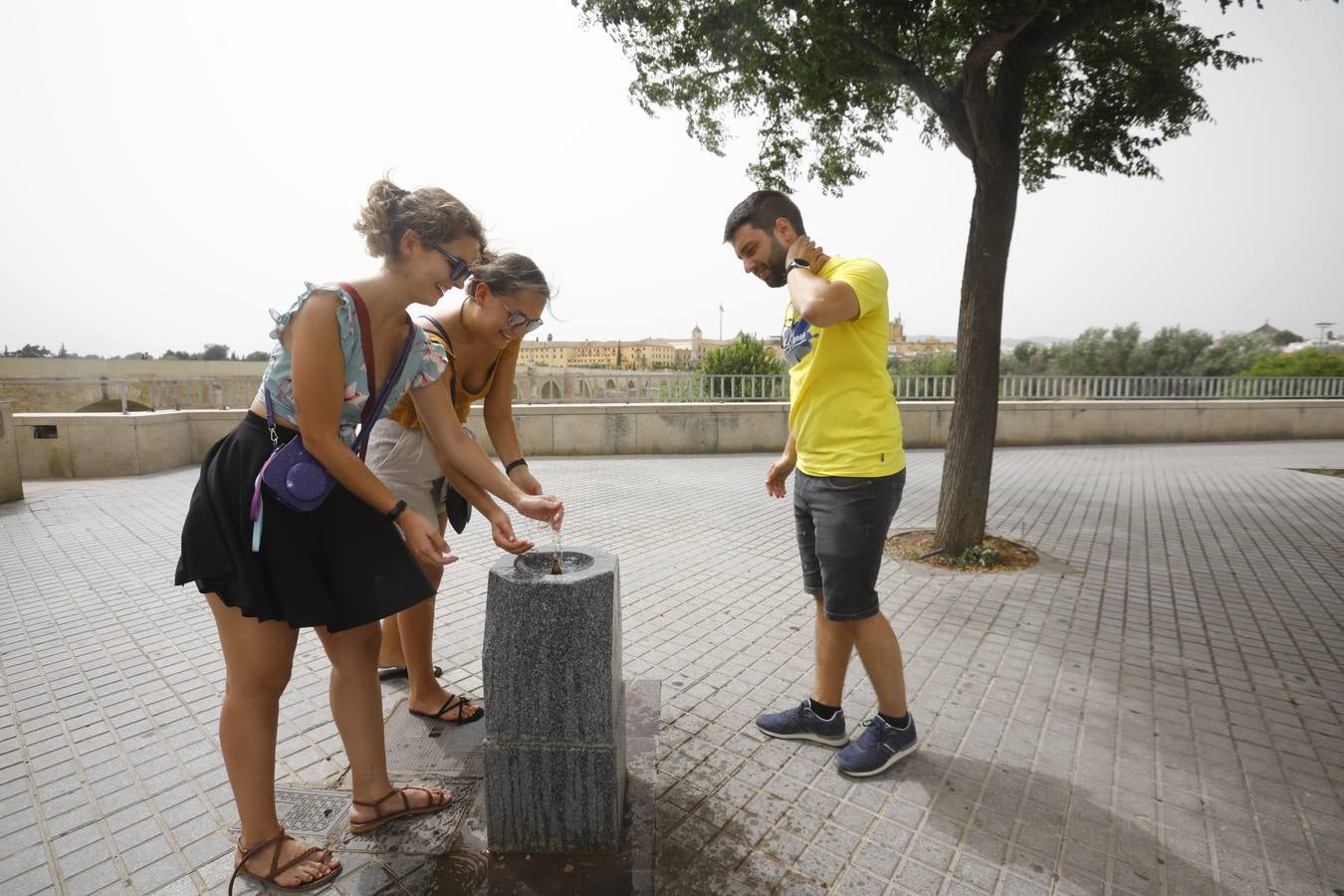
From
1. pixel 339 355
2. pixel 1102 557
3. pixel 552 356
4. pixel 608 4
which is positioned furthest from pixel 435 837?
pixel 552 356

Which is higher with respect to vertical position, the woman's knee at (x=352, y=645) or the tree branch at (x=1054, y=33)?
the tree branch at (x=1054, y=33)

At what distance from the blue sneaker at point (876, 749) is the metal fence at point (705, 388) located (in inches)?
379

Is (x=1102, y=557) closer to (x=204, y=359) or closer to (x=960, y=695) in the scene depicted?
(x=960, y=695)

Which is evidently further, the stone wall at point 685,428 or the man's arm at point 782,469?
the stone wall at point 685,428

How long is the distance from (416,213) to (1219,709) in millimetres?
3964

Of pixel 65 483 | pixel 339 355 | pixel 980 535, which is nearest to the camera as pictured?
pixel 339 355

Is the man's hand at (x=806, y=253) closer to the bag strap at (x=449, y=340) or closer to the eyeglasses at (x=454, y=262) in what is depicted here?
the eyeglasses at (x=454, y=262)

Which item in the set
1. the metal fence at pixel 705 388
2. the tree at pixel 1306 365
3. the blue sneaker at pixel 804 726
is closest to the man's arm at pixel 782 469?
the blue sneaker at pixel 804 726

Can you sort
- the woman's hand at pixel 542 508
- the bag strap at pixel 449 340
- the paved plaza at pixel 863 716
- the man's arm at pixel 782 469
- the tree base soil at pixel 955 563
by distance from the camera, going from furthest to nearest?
the tree base soil at pixel 955 563 → the man's arm at pixel 782 469 → the bag strap at pixel 449 340 → the woman's hand at pixel 542 508 → the paved plaza at pixel 863 716

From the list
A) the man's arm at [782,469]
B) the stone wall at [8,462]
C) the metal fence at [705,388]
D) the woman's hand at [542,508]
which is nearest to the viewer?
the woman's hand at [542,508]

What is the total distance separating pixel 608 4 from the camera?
6.91 metres

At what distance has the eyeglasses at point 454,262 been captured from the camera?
1.97m

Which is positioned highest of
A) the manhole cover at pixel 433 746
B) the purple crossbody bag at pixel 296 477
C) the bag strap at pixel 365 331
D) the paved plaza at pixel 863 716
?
the bag strap at pixel 365 331

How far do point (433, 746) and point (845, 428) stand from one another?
2.09 metres
